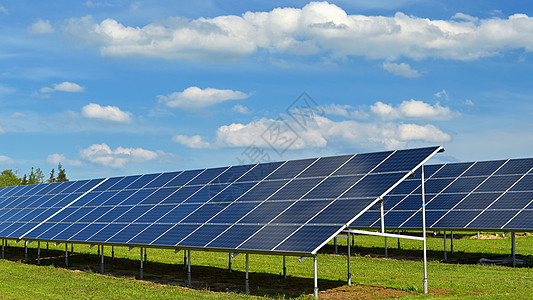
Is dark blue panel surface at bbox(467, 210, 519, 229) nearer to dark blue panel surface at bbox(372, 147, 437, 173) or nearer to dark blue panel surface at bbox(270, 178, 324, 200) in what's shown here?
dark blue panel surface at bbox(372, 147, 437, 173)

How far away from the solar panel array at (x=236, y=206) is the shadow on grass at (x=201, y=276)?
2389mm

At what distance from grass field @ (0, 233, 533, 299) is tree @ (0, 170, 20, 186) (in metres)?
107

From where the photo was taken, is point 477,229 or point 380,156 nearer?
point 380,156

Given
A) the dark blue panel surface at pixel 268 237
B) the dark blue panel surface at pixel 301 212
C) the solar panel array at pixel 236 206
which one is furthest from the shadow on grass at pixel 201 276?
the dark blue panel surface at pixel 301 212

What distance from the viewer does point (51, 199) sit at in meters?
42.9

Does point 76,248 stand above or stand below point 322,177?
below

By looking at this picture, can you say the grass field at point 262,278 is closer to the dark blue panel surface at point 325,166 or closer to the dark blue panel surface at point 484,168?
the dark blue panel surface at point 325,166

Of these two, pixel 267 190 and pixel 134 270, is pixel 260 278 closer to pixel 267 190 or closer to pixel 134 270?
pixel 267 190

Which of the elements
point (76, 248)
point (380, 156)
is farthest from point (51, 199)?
point (380, 156)

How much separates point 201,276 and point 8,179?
445 ft

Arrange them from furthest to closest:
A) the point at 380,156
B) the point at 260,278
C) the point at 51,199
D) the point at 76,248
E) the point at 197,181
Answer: the point at 76,248 → the point at 51,199 → the point at 197,181 → the point at 260,278 → the point at 380,156

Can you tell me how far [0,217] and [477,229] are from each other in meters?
32.9

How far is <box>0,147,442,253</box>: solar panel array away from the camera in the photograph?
2241cm

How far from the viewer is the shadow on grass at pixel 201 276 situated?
82.4ft
